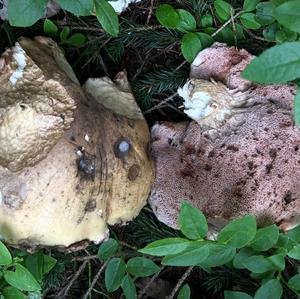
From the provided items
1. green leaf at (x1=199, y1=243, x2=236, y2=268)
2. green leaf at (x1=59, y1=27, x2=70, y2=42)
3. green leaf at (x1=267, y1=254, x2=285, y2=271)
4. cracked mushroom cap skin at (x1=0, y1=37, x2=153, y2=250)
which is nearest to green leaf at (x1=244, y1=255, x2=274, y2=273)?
green leaf at (x1=267, y1=254, x2=285, y2=271)

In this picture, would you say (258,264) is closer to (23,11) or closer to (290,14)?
(290,14)

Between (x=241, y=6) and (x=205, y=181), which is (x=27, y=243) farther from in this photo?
(x=241, y=6)

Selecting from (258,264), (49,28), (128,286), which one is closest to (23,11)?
(49,28)

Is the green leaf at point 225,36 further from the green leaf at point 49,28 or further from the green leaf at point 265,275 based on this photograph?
the green leaf at point 265,275

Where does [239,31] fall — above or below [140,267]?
above

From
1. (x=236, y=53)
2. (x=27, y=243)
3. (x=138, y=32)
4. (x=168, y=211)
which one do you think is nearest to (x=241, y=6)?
(x=236, y=53)

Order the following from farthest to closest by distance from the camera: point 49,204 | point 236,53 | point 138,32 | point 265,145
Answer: point 138,32 < point 236,53 < point 265,145 < point 49,204
